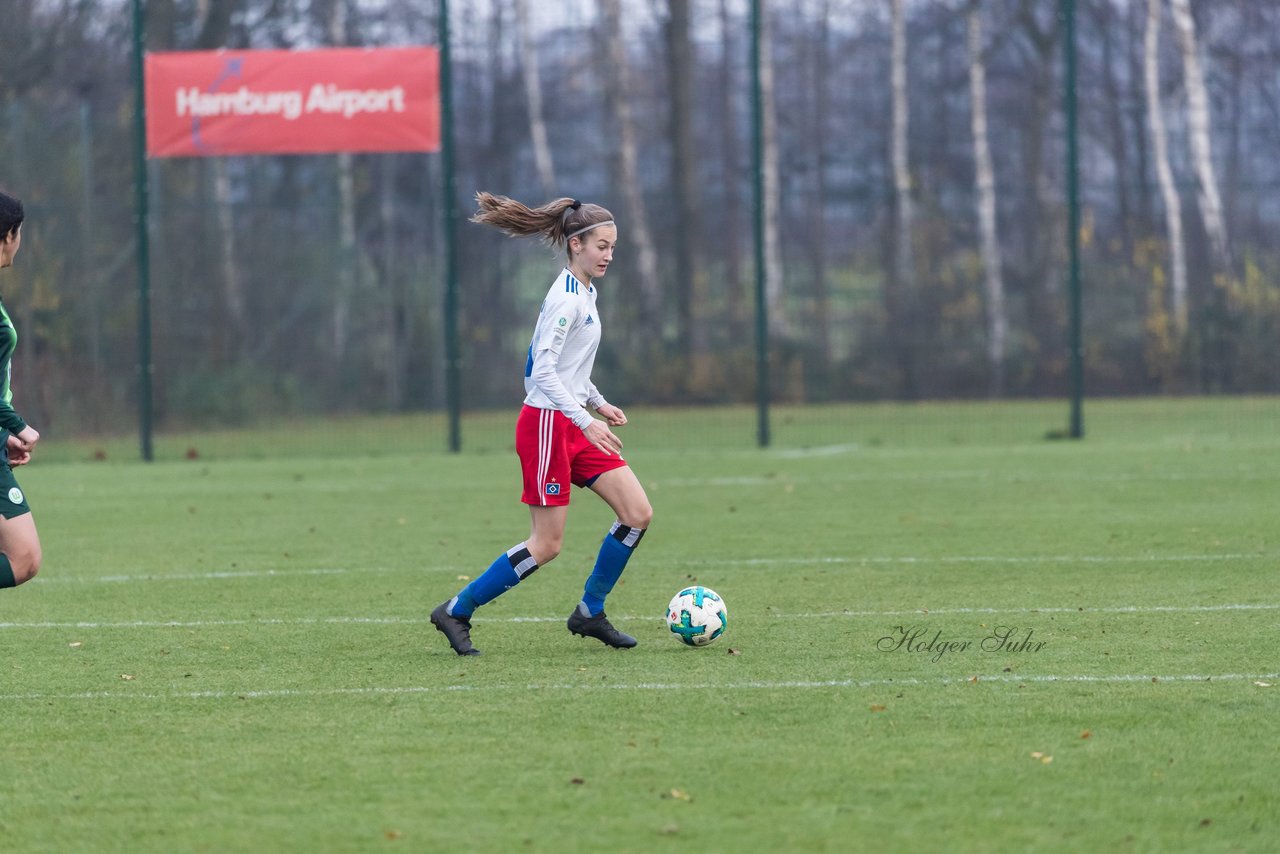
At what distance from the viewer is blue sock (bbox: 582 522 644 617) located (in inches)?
281

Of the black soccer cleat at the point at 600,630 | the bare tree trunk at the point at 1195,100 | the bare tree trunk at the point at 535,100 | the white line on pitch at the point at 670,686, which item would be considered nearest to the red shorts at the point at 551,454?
the black soccer cleat at the point at 600,630

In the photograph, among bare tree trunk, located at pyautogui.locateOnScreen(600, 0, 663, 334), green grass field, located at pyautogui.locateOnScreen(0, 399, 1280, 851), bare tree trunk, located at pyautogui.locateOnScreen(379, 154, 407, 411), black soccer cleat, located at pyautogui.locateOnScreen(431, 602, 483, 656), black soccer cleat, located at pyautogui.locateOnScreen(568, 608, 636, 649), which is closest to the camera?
green grass field, located at pyautogui.locateOnScreen(0, 399, 1280, 851)

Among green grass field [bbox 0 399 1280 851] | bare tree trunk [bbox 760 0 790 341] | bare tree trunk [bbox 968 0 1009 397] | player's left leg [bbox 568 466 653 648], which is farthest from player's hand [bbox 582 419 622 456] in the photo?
bare tree trunk [bbox 968 0 1009 397]

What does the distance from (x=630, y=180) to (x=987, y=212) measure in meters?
4.16

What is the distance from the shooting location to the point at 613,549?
7207 mm

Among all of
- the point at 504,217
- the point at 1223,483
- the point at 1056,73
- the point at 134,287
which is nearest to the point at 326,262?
the point at 134,287

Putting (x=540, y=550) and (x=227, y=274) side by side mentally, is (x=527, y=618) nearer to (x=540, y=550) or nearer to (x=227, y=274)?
(x=540, y=550)

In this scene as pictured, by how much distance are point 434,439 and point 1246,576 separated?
11.2m

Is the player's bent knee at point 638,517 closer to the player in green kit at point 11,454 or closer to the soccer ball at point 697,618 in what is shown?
the soccer ball at point 697,618

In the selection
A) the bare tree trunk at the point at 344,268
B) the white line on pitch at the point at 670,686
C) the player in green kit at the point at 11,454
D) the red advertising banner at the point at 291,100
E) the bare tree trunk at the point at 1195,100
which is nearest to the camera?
the player in green kit at the point at 11,454

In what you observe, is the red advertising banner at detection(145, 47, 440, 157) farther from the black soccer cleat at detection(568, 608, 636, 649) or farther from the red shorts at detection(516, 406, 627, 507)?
the black soccer cleat at detection(568, 608, 636, 649)

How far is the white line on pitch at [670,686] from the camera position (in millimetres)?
6188

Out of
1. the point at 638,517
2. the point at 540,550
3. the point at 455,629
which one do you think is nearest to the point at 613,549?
the point at 638,517

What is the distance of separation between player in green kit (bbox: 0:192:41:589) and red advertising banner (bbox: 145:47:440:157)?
1169 cm
